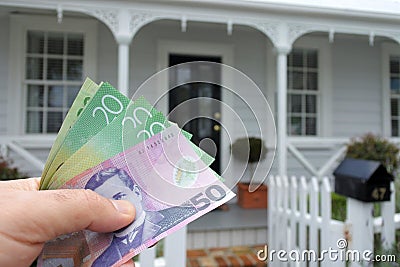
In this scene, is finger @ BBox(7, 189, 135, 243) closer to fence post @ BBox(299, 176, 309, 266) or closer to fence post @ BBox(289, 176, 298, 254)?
fence post @ BBox(299, 176, 309, 266)

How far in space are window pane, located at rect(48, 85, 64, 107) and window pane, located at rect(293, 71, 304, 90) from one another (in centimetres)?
433

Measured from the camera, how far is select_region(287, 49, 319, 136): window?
5.98 meters

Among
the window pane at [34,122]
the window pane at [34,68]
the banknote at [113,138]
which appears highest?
the window pane at [34,68]

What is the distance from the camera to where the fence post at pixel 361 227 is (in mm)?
1886

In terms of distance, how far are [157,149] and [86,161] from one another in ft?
0.53

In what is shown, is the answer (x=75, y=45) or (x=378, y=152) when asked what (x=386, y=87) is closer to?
(x=378, y=152)

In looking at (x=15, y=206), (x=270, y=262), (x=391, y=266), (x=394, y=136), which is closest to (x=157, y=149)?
Answer: (x=15, y=206)

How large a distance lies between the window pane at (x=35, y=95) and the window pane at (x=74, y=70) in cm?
50

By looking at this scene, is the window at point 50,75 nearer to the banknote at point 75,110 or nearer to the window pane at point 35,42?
the window pane at point 35,42

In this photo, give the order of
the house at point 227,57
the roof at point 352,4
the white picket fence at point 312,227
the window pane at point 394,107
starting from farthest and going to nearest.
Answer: the window pane at point 394,107 → the roof at point 352,4 → the house at point 227,57 → the white picket fence at point 312,227

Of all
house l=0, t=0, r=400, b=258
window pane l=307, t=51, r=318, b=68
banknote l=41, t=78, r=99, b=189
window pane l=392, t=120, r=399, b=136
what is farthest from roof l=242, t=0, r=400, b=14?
banknote l=41, t=78, r=99, b=189

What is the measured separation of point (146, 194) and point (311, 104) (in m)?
5.89

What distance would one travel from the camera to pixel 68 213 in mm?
648

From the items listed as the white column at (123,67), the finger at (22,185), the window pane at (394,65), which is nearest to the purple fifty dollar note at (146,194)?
the finger at (22,185)
